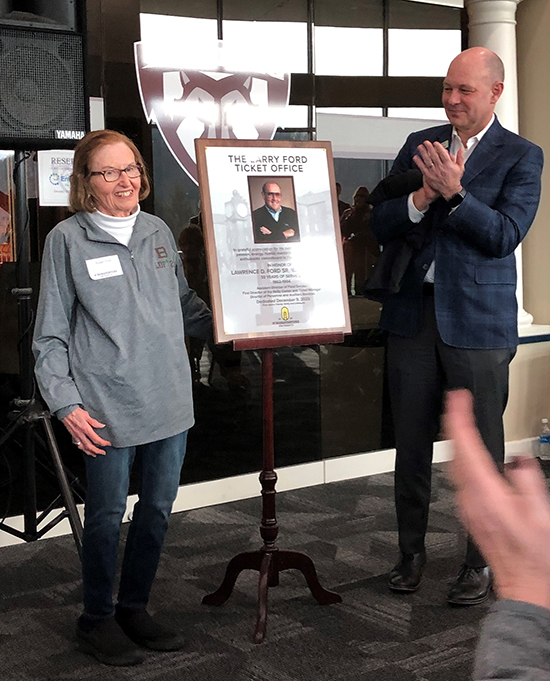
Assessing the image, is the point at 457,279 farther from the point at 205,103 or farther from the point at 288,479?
the point at 288,479

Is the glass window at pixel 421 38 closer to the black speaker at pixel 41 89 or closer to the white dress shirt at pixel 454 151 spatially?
the white dress shirt at pixel 454 151

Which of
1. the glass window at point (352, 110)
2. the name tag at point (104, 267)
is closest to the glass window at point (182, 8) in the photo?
the glass window at point (352, 110)

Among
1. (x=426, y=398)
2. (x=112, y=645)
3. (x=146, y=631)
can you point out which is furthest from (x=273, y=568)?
(x=426, y=398)

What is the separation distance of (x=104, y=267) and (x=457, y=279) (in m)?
1.26

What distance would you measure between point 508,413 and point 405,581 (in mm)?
2432

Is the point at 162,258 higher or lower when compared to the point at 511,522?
higher

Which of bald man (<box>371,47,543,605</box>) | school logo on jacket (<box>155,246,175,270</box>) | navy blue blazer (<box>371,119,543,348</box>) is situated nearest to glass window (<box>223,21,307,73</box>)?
bald man (<box>371,47,543,605</box>)

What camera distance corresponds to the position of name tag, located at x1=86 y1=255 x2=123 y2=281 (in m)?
2.58

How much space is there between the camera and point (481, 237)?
2971 millimetres

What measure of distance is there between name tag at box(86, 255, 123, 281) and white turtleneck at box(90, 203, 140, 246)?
0.07m

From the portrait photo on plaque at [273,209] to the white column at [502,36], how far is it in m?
2.61

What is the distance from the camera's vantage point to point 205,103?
4.30m

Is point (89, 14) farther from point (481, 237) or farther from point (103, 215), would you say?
point (481, 237)

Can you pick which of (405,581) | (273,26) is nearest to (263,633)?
(405,581)
